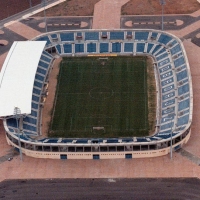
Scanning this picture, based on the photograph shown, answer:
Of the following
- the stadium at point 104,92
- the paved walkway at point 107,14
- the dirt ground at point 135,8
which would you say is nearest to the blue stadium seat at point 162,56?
the stadium at point 104,92

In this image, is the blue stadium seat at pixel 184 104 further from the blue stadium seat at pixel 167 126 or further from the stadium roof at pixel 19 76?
the stadium roof at pixel 19 76

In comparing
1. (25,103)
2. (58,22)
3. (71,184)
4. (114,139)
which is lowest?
(71,184)

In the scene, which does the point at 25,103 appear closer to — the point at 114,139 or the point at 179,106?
the point at 114,139

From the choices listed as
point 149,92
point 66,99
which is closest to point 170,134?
point 149,92

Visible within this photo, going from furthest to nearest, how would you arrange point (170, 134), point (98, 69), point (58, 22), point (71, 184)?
1. point (58, 22)
2. point (98, 69)
3. point (170, 134)
4. point (71, 184)

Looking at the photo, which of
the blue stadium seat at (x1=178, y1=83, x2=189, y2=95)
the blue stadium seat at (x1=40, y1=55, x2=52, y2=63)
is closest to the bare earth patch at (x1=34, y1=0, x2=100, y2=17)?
the blue stadium seat at (x1=40, y1=55, x2=52, y2=63)

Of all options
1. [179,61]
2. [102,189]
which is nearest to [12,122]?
[102,189]
